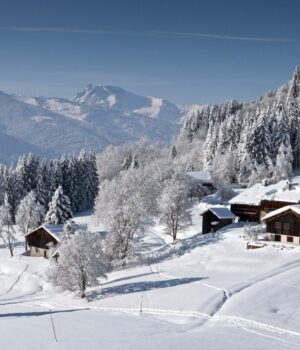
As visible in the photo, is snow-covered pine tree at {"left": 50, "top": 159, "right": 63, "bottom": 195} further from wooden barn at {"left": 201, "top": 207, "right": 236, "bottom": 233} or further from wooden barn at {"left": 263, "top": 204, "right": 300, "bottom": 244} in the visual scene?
wooden barn at {"left": 263, "top": 204, "right": 300, "bottom": 244}

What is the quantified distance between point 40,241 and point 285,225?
37204 mm

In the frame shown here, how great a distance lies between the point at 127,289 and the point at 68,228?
17.5 metres

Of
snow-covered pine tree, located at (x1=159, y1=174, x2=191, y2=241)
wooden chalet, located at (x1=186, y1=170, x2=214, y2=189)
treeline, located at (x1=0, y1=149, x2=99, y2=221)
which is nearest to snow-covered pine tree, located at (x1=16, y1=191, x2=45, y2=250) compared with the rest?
treeline, located at (x1=0, y1=149, x2=99, y2=221)

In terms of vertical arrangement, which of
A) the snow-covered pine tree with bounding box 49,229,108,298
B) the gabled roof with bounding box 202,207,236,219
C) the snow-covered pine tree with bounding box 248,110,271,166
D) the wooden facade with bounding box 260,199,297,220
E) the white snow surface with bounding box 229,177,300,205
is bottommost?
the snow-covered pine tree with bounding box 49,229,108,298

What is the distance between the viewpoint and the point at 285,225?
61000 mm

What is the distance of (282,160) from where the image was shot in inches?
4370

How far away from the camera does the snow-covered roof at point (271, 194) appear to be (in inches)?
2756

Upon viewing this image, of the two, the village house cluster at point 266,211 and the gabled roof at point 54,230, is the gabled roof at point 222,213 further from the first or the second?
the gabled roof at point 54,230

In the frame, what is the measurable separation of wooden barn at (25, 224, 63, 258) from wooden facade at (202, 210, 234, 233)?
21682 millimetres

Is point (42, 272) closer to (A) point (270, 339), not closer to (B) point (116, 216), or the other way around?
(B) point (116, 216)

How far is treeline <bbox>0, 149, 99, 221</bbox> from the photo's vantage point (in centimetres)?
11855

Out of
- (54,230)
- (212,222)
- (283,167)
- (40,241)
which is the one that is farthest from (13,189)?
(212,222)

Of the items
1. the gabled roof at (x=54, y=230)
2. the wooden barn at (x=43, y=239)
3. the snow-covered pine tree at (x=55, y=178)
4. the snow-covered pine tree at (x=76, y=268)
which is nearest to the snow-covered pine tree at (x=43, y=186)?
the snow-covered pine tree at (x=55, y=178)

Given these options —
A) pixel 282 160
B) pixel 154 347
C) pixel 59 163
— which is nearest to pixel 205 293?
pixel 154 347
